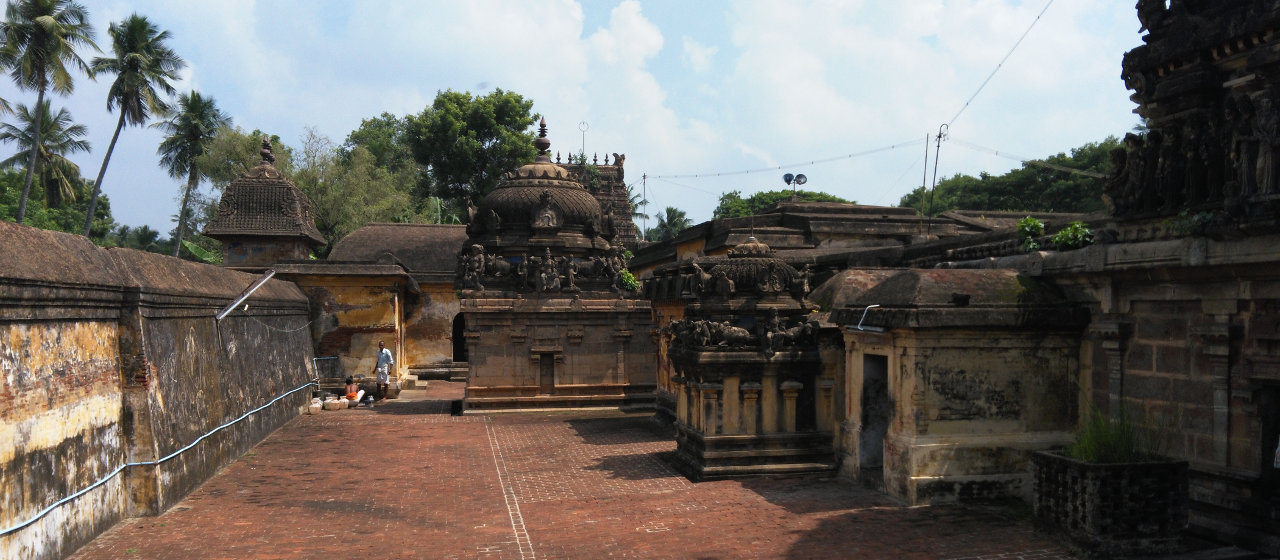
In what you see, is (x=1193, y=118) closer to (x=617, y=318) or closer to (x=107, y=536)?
(x=107, y=536)

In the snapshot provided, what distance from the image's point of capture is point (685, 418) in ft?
42.5

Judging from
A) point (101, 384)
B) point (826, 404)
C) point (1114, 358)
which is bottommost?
point (826, 404)

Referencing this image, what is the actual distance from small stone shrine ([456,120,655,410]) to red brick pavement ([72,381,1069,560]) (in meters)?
5.86

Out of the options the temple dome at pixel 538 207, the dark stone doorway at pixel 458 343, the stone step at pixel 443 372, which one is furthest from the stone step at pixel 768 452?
the dark stone doorway at pixel 458 343

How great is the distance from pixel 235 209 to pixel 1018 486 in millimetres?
25787

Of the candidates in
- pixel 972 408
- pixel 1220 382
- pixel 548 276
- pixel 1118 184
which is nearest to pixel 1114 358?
pixel 1220 382

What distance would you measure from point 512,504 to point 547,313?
413 inches

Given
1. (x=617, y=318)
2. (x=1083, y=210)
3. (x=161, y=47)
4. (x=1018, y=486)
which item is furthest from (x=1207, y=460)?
(x=161, y=47)

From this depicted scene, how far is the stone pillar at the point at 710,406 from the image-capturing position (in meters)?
11.9

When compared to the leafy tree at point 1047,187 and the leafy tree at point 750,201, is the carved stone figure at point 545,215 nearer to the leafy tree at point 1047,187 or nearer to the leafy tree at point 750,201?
the leafy tree at point 1047,187

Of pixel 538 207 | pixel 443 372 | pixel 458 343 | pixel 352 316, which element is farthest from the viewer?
pixel 458 343

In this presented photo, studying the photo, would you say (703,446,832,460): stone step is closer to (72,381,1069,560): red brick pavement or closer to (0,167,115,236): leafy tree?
(72,381,1069,560): red brick pavement

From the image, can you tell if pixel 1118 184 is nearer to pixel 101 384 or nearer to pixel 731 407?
pixel 731 407

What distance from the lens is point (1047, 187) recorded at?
41.8 meters
